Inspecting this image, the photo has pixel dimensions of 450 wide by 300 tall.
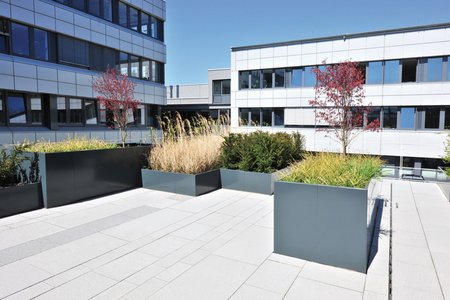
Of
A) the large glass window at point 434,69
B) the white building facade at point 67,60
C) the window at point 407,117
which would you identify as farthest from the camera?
the window at point 407,117

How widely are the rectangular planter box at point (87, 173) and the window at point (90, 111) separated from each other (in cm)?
998

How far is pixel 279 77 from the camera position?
69.4 ft

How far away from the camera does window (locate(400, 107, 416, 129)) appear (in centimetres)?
1731

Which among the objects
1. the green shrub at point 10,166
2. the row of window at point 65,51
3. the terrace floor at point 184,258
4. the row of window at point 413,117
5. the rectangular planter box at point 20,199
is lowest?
the terrace floor at point 184,258

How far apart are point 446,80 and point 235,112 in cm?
1260

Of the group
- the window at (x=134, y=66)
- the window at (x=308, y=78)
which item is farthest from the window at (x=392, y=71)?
the window at (x=134, y=66)

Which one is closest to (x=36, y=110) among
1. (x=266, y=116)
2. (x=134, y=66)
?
(x=134, y=66)

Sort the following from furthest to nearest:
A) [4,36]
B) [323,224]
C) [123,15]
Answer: [123,15], [4,36], [323,224]

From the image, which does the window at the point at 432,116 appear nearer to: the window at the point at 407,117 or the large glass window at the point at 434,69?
the window at the point at 407,117

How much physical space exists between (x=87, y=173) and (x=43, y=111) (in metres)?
9.93

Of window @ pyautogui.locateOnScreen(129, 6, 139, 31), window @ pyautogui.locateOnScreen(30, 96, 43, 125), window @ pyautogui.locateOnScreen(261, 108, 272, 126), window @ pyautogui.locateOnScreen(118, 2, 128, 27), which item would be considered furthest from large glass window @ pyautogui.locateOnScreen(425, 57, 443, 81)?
window @ pyautogui.locateOnScreen(30, 96, 43, 125)

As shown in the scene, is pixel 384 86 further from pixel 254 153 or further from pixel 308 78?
pixel 254 153

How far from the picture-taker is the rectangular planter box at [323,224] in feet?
12.4

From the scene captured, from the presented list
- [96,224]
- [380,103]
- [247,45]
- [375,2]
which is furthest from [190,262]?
[247,45]
